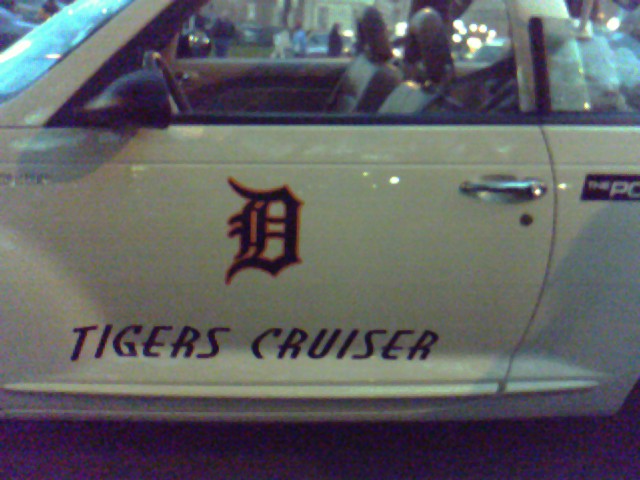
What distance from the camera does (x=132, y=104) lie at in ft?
7.15

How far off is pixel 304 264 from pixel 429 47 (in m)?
1.06

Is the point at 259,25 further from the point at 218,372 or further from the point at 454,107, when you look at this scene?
the point at 218,372

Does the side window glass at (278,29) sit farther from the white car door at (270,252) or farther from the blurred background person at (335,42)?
the white car door at (270,252)

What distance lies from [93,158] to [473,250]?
1130 millimetres

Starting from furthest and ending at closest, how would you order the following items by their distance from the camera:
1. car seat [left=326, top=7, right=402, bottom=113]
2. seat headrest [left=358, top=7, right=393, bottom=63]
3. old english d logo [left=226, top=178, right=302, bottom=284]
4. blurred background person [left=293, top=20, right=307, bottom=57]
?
blurred background person [left=293, top=20, right=307, bottom=57]
seat headrest [left=358, top=7, right=393, bottom=63]
car seat [left=326, top=7, right=402, bottom=113]
old english d logo [left=226, top=178, right=302, bottom=284]

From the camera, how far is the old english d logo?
7.50 ft

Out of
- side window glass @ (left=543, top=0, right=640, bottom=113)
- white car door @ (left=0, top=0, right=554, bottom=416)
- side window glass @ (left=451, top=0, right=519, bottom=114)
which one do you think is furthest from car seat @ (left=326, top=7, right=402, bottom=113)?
side window glass @ (left=543, top=0, right=640, bottom=113)

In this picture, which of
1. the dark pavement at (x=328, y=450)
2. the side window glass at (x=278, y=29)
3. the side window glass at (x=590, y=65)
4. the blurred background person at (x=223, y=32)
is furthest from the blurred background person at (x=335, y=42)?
the dark pavement at (x=328, y=450)

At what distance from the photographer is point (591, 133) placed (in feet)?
7.82

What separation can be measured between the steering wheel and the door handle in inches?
35.5

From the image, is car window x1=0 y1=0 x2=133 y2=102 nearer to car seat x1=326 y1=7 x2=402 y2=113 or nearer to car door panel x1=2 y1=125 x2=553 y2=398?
car door panel x1=2 y1=125 x2=553 y2=398

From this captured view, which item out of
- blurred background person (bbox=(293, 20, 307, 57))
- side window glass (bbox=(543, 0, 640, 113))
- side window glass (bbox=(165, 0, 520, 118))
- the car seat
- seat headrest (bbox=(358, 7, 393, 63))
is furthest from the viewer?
blurred background person (bbox=(293, 20, 307, 57))

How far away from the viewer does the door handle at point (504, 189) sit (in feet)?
7.63

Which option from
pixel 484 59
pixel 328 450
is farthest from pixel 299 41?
pixel 328 450
